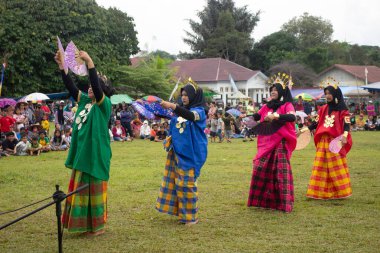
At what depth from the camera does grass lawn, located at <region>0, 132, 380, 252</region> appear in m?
5.74

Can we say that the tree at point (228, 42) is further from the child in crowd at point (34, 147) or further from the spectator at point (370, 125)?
the child in crowd at point (34, 147)

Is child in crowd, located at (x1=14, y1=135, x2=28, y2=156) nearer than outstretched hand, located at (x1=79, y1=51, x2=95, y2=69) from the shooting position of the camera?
No

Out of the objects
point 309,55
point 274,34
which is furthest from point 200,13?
point 309,55

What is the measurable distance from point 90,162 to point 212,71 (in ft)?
155

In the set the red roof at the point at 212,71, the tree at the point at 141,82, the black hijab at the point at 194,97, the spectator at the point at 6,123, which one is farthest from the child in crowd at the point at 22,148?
the red roof at the point at 212,71

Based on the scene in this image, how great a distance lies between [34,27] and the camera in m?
29.5

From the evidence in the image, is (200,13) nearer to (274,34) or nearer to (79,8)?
(274,34)

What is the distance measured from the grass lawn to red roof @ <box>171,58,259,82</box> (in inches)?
1584

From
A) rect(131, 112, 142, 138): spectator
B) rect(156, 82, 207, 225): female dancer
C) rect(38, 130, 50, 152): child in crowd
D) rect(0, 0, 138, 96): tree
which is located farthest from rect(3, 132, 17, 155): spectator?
rect(0, 0, 138, 96): tree

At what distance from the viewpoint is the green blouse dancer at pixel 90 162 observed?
19.6 feet

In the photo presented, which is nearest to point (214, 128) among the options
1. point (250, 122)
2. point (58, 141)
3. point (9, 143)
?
point (58, 141)

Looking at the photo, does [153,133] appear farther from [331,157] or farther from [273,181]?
[273,181]

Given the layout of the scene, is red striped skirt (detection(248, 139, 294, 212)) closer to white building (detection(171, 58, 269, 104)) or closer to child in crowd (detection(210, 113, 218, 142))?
child in crowd (detection(210, 113, 218, 142))

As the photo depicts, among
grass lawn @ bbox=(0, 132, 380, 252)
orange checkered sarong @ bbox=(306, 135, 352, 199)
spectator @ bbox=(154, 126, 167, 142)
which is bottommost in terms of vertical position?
grass lawn @ bbox=(0, 132, 380, 252)
